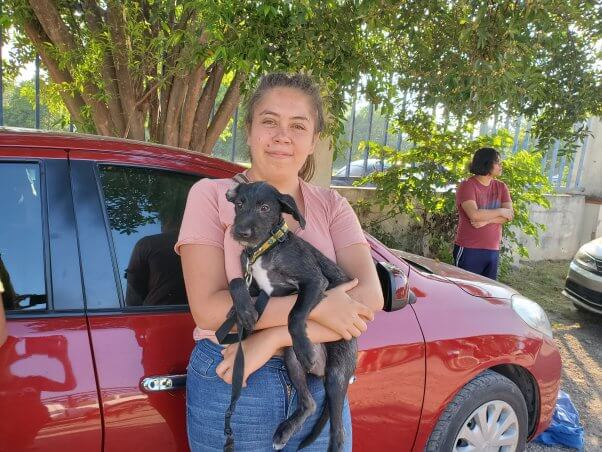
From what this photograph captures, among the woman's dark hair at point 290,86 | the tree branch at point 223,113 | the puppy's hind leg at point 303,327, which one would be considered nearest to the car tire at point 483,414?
the puppy's hind leg at point 303,327

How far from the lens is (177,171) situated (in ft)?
6.91

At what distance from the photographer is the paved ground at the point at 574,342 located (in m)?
4.11

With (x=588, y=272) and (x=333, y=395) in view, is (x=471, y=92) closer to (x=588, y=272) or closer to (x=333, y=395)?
(x=333, y=395)

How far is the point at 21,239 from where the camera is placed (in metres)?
1.77

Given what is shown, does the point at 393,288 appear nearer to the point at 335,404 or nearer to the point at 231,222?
the point at 335,404

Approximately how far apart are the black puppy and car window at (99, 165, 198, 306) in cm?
55

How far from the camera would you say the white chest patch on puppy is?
5.28 feet

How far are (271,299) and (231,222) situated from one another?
0.97 feet

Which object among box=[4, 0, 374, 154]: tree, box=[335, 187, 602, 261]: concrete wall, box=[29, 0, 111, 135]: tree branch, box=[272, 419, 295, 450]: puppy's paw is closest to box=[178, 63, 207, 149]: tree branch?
box=[4, 0, 374, 154]: tree

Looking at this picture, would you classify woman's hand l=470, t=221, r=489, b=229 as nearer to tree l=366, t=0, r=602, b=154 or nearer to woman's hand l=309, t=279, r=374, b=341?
tree l=366, t=0, r=602, b=154

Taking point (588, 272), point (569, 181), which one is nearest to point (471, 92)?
point (588, 272)

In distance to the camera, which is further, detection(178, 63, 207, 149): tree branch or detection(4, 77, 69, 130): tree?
detection(4, 77, 69, 130): tree

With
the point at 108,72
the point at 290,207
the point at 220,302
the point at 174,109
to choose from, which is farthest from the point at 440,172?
the point at 220,302

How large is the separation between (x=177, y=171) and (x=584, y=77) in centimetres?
445
